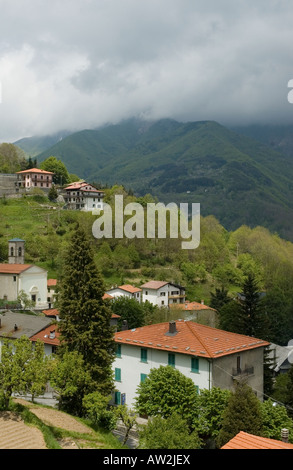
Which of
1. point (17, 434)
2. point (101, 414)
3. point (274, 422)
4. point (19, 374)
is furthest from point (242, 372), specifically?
point (17, 434)

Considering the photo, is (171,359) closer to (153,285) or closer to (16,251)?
(153,285)

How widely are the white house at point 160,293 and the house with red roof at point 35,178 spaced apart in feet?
154

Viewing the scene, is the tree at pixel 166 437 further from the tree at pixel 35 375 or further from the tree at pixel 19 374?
the tree at pixel 19 374

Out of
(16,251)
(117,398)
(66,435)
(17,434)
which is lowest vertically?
(117,398)

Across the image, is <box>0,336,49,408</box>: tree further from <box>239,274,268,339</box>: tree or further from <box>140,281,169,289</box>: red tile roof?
<box>140,281,169,289</box>: red tile roof

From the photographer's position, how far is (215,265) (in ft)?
332

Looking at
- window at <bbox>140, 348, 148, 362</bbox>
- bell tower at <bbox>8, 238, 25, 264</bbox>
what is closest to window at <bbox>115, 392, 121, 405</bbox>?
window at <bbox>140, 348, 148, 362</bbox>

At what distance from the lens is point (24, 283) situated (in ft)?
207

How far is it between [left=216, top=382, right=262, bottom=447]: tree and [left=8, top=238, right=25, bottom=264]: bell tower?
177ft

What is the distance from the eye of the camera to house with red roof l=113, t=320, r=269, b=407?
29.9 m

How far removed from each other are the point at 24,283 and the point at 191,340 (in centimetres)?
3778
